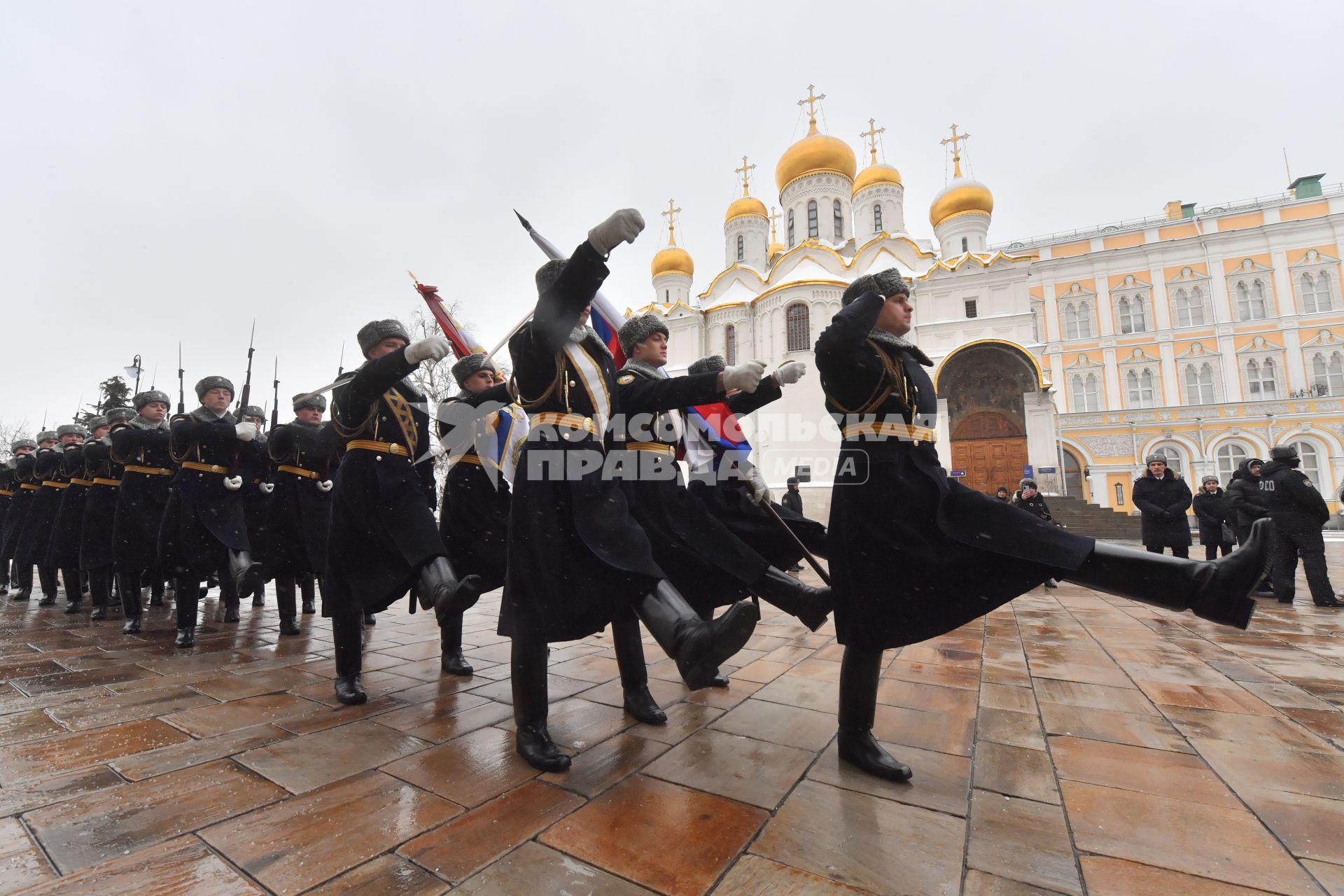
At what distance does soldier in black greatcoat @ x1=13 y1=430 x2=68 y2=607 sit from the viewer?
7.31 meters

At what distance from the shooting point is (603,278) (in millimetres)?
2291

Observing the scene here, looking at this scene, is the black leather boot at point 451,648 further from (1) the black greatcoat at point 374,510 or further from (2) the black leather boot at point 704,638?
(2) the black leather boot at point 704,638

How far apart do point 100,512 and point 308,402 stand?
9.47 feet

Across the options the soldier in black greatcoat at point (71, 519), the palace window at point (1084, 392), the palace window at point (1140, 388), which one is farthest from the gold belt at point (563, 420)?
the palace window at point (1140, 388)

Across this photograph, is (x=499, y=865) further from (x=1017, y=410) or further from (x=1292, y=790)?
(x=1017, y=410)

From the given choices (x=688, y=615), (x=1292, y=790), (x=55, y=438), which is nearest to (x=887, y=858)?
(x=688, y=615)

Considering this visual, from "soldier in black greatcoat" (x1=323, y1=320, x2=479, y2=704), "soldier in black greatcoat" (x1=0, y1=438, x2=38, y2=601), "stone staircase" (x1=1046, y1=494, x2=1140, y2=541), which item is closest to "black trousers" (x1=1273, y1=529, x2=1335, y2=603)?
"soldier in black greatcoat" (x1=323, y1=320, x2=479, y2=704)

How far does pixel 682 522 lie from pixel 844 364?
3.93ft

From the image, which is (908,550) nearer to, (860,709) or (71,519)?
(860,709)

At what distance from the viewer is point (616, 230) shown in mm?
2193

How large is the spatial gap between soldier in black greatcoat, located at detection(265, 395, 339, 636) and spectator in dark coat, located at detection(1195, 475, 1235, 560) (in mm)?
10242

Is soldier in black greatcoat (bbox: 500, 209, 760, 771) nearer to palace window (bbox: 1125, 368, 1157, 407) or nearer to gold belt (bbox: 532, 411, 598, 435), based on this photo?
gold belt (bbox: 532, 411, 598, 435)

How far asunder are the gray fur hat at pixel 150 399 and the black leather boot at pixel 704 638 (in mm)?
5588

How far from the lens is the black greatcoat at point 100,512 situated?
5902 mm
